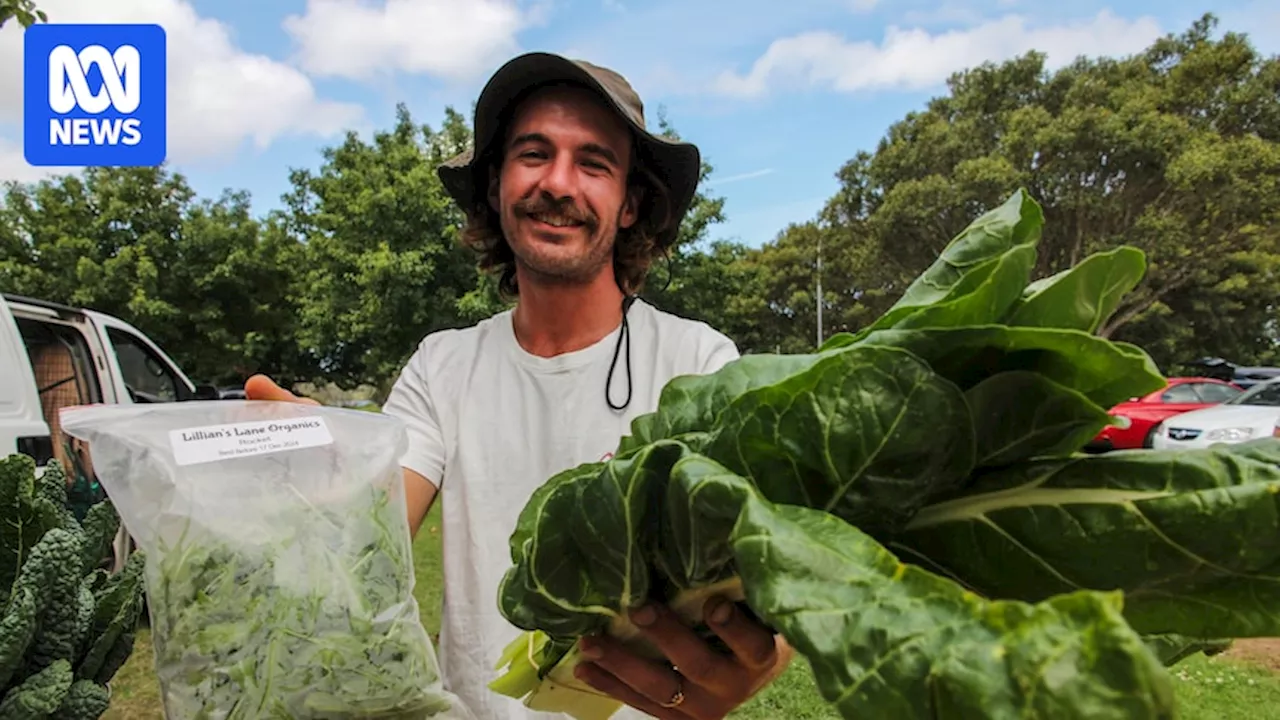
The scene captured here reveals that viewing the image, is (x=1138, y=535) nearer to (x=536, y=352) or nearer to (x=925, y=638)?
(x=925, y=638)

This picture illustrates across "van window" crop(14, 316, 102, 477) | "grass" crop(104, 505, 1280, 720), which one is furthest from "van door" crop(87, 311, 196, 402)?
"grass" crop(104, 505, 1280, 720)

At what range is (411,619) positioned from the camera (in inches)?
56.7

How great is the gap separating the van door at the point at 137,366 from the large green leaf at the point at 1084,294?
6709mm

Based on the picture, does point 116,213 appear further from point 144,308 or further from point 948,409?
point 948,409

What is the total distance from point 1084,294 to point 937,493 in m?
0.25

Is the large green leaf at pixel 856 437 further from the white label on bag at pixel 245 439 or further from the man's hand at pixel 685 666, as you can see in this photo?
the white label on bag at pixel 245 439

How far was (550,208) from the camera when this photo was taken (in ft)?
6.77

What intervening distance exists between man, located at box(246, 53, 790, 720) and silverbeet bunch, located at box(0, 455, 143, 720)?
2.43 ft

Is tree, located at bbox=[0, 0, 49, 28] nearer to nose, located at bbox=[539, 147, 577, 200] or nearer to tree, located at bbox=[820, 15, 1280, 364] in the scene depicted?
nose, located at bbox=[539, 147, 577, 200]

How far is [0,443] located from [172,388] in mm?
3273

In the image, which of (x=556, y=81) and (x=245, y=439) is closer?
(x=245, y=439)

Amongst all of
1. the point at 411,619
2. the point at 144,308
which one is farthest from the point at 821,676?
the point at 144,308

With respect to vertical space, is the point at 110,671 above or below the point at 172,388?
above

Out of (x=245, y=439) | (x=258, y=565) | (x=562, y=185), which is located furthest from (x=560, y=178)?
(x=258, y=565)
